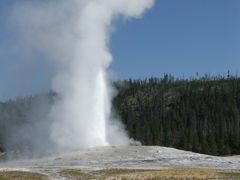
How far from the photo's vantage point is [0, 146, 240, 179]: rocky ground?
171 ft

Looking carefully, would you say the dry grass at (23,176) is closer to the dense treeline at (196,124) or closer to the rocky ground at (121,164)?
the rocky ground at (121,164)

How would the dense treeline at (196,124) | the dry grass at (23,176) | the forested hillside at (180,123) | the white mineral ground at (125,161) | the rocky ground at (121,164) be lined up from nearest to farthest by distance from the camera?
the dry grass at (23,176)
the rocky ground at (121,164)
the white mineral ground at (125,161)
the forested hillside at (180,123)
the dense treeline at (196,124)

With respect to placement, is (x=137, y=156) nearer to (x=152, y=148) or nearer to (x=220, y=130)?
(x=152, y=148)

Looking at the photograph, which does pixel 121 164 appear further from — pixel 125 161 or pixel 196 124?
pixel 196 124

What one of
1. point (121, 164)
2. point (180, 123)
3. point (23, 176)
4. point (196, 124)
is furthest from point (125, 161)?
point (180, 123)

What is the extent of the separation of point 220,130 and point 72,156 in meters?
78.1

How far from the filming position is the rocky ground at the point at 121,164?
171ft

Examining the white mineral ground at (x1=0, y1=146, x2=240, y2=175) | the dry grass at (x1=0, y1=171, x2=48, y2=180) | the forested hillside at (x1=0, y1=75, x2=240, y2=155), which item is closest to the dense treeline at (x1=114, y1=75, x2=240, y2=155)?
the forested hillside at (x1=0, y1=75, x2=240, y2=155)

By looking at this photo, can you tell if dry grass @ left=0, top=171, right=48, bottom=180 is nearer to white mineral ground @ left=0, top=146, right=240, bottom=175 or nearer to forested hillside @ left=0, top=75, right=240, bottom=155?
white mineral ground @ left=0, top=146, right=240, bottom=175

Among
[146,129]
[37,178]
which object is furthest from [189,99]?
[37,178]

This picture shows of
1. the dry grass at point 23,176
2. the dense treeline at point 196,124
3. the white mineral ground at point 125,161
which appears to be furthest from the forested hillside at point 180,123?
the dry grass at point 23,176

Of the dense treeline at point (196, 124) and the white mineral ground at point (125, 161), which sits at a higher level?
the dense treeline at point (196, 124)

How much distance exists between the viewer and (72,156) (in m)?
71.8

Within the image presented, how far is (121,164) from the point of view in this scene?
63375 millimetres
